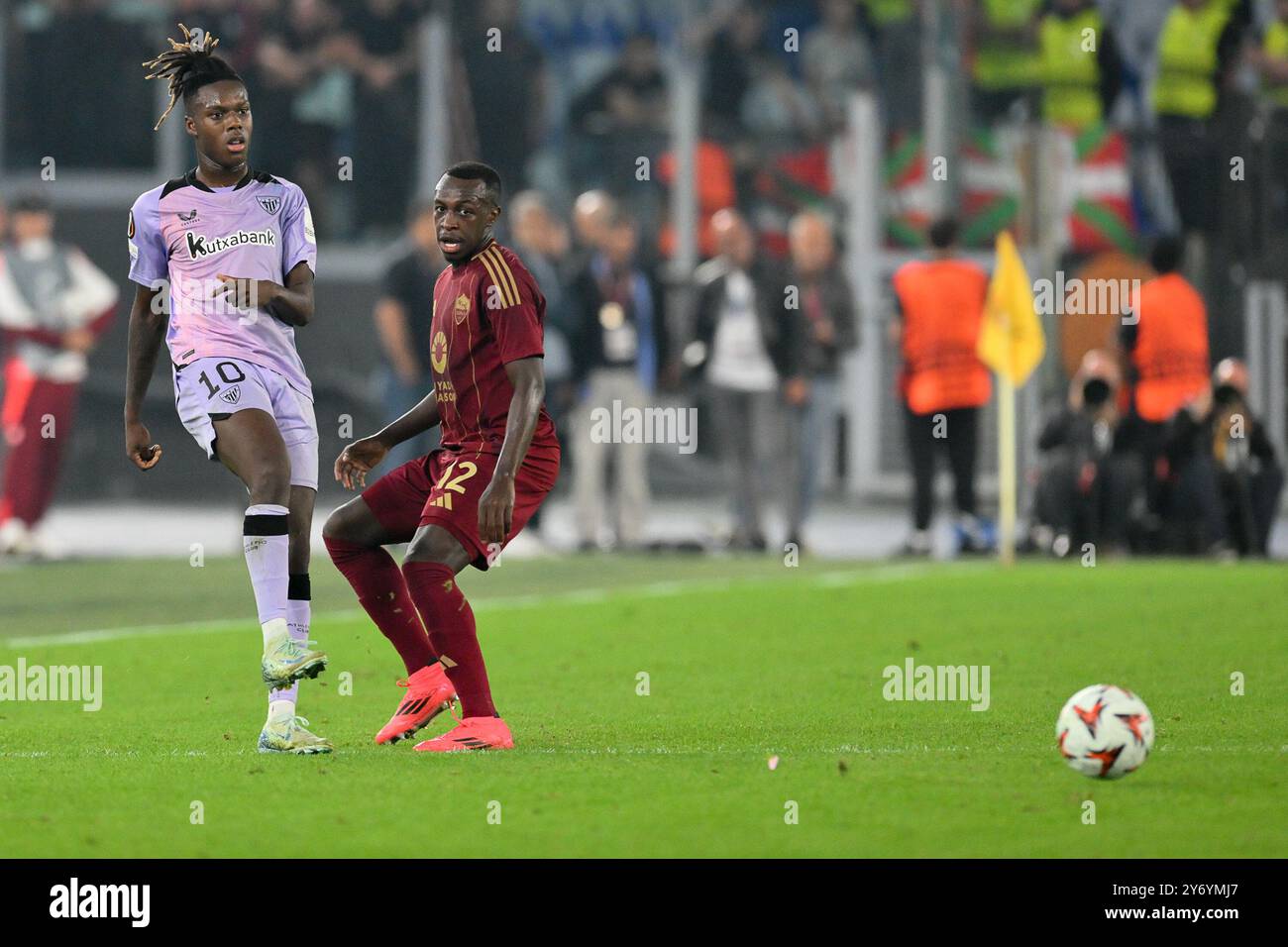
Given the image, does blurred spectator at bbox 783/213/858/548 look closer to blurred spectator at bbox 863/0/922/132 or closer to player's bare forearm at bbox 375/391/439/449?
blurred spectator at bbox 863/0/922/132

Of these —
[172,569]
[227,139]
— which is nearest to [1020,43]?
[172,569]

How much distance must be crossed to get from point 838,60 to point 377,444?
15.0 meters

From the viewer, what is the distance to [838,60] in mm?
22734

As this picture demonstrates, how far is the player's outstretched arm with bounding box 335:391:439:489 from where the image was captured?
8336mm

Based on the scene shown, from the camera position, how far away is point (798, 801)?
6.90 meters

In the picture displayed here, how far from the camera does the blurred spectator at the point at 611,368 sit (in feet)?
57.9

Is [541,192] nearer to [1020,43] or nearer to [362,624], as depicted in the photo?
[1020,43]

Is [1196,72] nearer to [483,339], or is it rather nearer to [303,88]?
[303,88]

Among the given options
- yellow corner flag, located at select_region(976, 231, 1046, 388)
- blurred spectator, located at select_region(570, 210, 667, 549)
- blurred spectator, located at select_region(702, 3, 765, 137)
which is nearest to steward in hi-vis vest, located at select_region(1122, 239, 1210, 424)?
yellow corner flag, located at select_region(976, 231, 1046, 388)

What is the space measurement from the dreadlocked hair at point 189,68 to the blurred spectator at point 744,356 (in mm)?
9536

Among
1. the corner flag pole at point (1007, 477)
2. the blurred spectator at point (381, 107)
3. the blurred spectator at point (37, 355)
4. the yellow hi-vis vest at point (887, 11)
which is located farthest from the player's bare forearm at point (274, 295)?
the yellow hi-vis vest at point (887, 11)

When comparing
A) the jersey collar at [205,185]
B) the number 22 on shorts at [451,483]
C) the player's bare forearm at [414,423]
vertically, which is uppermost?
the jersey collar at [205,185]

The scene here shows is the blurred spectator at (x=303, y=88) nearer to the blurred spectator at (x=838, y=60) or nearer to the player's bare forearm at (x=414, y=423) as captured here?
the blurred spectator at (x=838, y=60)

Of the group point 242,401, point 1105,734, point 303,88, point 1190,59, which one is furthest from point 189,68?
point 303,88
